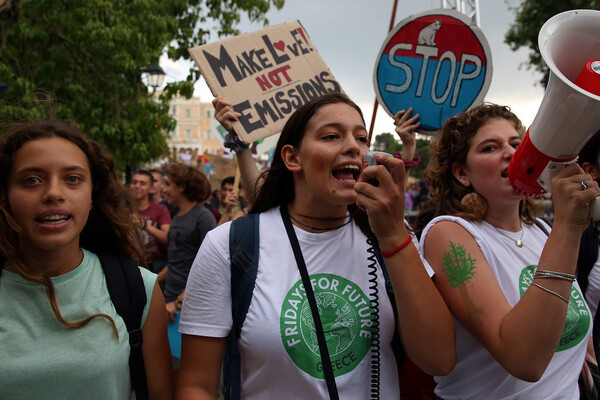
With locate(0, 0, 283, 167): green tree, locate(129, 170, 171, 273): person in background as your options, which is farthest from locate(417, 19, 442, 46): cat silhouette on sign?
locate(0, 0, 283, 167): green tree

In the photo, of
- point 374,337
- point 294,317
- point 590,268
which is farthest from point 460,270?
point 590,268

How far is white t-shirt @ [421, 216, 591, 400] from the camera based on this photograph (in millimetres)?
1743

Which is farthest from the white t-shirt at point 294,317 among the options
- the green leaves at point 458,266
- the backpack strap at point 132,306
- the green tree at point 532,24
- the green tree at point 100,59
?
the green tree at point 532,24

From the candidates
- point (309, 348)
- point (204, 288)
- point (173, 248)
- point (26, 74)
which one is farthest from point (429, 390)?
point (26, 74)

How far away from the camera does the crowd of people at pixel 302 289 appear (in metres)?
1.48

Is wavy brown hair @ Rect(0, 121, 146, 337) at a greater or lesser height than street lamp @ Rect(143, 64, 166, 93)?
lesser

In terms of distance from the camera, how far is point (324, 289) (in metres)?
1.61

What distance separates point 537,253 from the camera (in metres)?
1.96

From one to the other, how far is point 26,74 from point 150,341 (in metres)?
7.39

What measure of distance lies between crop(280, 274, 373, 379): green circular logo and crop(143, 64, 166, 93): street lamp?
777cm

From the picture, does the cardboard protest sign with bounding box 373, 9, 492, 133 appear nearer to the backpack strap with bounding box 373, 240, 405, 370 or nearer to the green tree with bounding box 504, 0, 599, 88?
the backpack strap with bounding box 373, 240, 405, 370

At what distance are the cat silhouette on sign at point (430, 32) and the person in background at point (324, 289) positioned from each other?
3.31ft

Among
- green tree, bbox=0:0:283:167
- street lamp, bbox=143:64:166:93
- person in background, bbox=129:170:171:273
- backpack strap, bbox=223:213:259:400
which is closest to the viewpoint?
backpack strap, bbox=223:213:259:400

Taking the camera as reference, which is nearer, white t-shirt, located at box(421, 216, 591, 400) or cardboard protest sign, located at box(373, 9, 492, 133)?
white t-shirt, located at box(421, 216, 591, 400)
